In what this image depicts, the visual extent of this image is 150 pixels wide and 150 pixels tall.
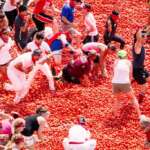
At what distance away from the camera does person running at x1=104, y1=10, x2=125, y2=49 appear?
20922 mm

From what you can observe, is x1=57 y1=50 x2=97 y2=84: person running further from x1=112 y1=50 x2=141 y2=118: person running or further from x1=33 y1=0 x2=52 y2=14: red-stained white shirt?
x1=33 y1=0 x2=52 y2=14: red-stained white shirt

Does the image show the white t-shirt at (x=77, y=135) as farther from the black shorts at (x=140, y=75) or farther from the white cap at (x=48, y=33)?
the white cap at (x=48, y=33)

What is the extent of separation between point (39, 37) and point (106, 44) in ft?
9.20

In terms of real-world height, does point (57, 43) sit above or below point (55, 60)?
above

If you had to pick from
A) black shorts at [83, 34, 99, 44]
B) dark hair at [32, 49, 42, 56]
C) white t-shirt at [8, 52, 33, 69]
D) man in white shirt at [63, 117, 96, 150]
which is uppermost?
dark hair at [32, 49, 42, 56]

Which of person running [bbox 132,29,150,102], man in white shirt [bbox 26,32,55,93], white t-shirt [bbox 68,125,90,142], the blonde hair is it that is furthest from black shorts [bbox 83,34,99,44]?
the blonde hair

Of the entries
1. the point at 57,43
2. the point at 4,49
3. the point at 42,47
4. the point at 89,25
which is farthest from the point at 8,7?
the point at 4,49

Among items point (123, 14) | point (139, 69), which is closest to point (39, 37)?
point (139, 69)

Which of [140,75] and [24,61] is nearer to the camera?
[24,61]

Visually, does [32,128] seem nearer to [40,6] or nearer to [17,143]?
[17,143]

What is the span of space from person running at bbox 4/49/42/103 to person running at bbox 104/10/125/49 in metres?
3.01

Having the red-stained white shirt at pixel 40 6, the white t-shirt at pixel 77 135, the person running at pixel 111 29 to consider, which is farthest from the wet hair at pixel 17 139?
the red-stained white shirt at pixel 40 6

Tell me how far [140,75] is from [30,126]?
410 cm

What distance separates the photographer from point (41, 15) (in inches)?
862
